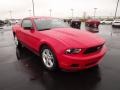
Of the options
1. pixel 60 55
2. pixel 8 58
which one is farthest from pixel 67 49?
pixel 8 58

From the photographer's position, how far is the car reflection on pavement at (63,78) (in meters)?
3.76

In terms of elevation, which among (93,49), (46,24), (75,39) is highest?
(46,24)

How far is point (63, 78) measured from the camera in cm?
416

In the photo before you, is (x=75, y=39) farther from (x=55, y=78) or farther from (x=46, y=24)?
(x=46, y=24)

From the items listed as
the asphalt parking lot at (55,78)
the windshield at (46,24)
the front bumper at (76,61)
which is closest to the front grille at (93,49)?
the front bumper at (76,61)

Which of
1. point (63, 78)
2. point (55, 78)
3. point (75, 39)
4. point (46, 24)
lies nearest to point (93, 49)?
point (75, 39)

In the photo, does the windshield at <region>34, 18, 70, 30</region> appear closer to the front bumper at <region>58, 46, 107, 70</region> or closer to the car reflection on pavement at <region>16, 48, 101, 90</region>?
Result: the car reflection on pavement at <region>16, 48, 101, 90</region>

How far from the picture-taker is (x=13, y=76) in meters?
4.36

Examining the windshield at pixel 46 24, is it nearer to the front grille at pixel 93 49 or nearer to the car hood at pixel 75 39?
the car hood at pixel 75 39

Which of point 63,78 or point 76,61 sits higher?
point 76,61

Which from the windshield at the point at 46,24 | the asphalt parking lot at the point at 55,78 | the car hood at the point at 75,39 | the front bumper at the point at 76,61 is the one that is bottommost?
the asphalt parking lot at the point at 55,78

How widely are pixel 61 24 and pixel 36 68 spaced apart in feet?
6.35

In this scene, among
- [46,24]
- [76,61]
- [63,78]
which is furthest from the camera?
[46,24]

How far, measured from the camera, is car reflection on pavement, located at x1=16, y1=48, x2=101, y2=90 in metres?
3.76
